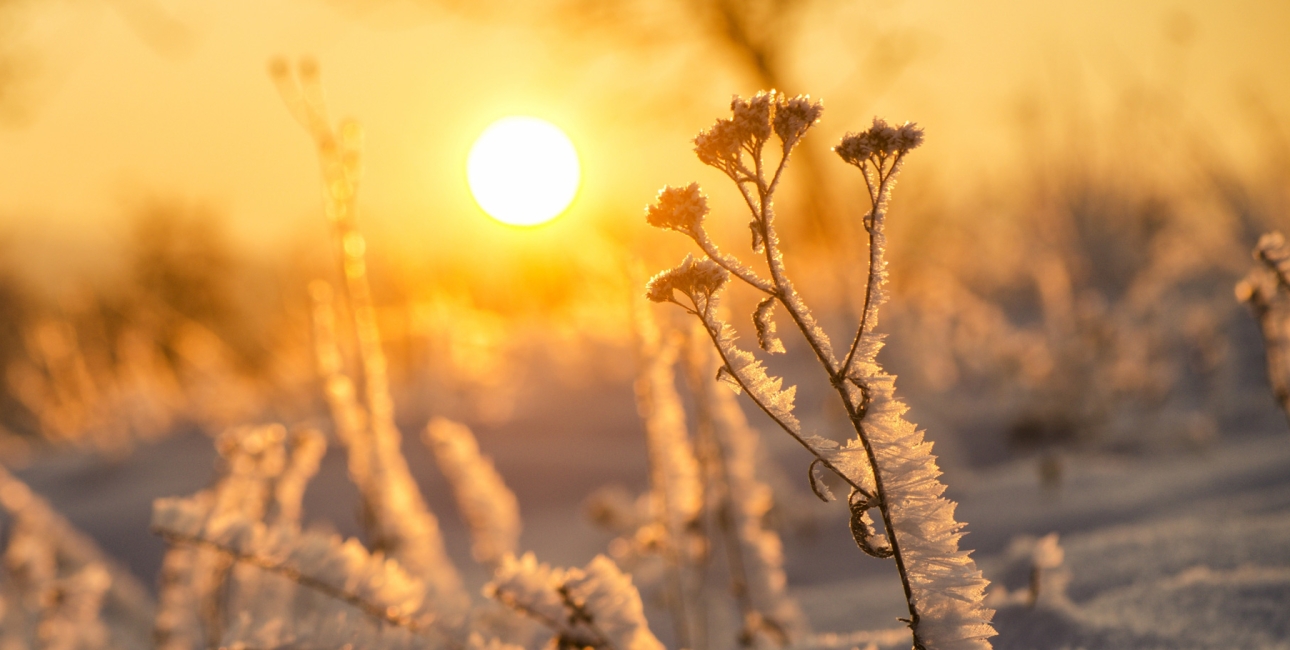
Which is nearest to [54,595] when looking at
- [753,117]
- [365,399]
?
[365,399]

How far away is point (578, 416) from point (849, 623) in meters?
4.62

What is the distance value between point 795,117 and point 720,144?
0.23 ft

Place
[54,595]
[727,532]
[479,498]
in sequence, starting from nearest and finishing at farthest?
1. [54,595]
2. [727,532]
3. [479,498]

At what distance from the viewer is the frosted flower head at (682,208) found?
704mm

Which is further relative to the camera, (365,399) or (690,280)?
(365,399)

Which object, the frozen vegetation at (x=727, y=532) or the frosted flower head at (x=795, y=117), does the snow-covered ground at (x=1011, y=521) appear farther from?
the frosted flower head at (x=795, y=117)

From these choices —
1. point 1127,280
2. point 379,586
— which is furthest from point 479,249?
point 379,586

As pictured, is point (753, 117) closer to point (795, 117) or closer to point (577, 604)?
point (795, 117)

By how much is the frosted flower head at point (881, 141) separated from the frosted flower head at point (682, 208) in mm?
132

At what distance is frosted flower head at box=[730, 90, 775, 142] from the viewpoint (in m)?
0.70

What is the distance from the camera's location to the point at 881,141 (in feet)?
2.30

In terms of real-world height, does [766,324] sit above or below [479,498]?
below

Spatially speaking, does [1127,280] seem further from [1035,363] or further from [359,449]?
[359,449]

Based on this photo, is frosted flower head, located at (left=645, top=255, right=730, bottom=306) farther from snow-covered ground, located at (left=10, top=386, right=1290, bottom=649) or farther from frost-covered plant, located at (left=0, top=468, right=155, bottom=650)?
frost-covered plant, located at (left=0, top=468, right=155, bottom=650)
